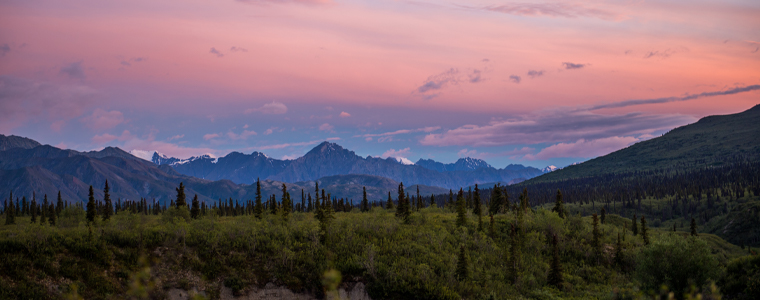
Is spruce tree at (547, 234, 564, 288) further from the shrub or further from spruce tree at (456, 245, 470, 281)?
spruce tree at (456, 245, 470, 281)

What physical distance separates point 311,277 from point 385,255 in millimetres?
9891

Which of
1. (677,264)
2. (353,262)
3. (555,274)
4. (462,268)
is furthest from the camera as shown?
(555,274)

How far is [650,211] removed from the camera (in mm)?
199875

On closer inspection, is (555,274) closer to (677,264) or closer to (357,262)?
(677,264)

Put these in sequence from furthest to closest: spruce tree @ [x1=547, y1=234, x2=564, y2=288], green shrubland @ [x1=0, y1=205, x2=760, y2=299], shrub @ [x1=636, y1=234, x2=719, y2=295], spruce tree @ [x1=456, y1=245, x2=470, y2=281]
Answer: spruce tree @ [x1=547, y1=234, x2=564, y2=288], spruce tree @ [x1=456, y1=245, x2=470, y2=281], shrub @ [x1=636, y1=234, x2=719, y2=295], green shrubland @ [x1=0, y1=205, x2=760, y2=299]

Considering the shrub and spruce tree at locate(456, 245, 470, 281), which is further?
spruce tree at locate(456, 245, 470, 281)

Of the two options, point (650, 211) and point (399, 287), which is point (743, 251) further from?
point (399, 287)

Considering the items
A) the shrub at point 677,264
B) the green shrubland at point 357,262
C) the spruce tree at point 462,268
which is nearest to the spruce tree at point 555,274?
the green shrubland at point 357,262

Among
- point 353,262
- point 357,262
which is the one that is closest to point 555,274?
point 357,262

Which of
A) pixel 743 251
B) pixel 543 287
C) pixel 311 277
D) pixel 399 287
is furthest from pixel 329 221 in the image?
pixel 743 251

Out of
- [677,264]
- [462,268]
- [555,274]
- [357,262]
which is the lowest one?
[555,274]

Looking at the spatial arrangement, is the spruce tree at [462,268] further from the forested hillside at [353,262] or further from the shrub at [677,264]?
the shrub at [677,264]

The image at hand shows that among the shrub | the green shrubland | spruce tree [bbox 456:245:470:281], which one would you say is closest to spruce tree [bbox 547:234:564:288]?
the green shrubland

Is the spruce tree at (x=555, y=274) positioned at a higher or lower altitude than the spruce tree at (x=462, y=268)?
lower
